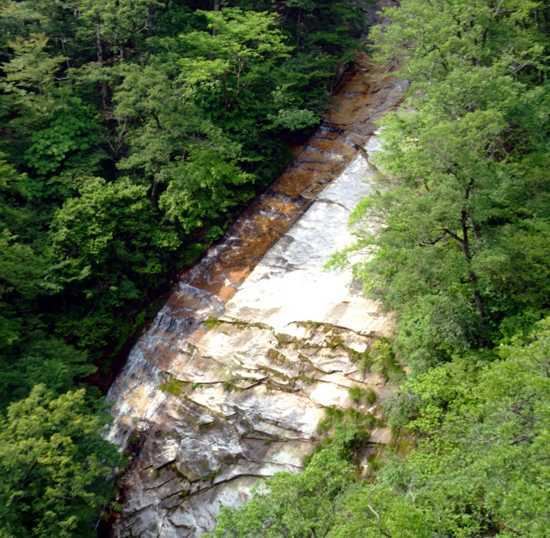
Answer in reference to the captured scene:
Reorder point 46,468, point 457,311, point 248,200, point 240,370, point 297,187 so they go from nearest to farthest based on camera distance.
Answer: point 46,468, point 457,311, point 240,370, point 248,200, point 297,187

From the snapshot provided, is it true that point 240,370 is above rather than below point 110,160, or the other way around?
below

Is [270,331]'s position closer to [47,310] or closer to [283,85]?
[47,310]

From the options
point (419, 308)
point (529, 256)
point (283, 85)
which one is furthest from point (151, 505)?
point (283, 85)

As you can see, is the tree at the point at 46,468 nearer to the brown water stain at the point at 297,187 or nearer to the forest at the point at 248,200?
the forest at the point at 248,200

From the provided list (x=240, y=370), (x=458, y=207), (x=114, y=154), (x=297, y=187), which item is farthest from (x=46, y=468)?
(x=297, y=187)

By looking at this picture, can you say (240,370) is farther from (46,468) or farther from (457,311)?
(457,311)
